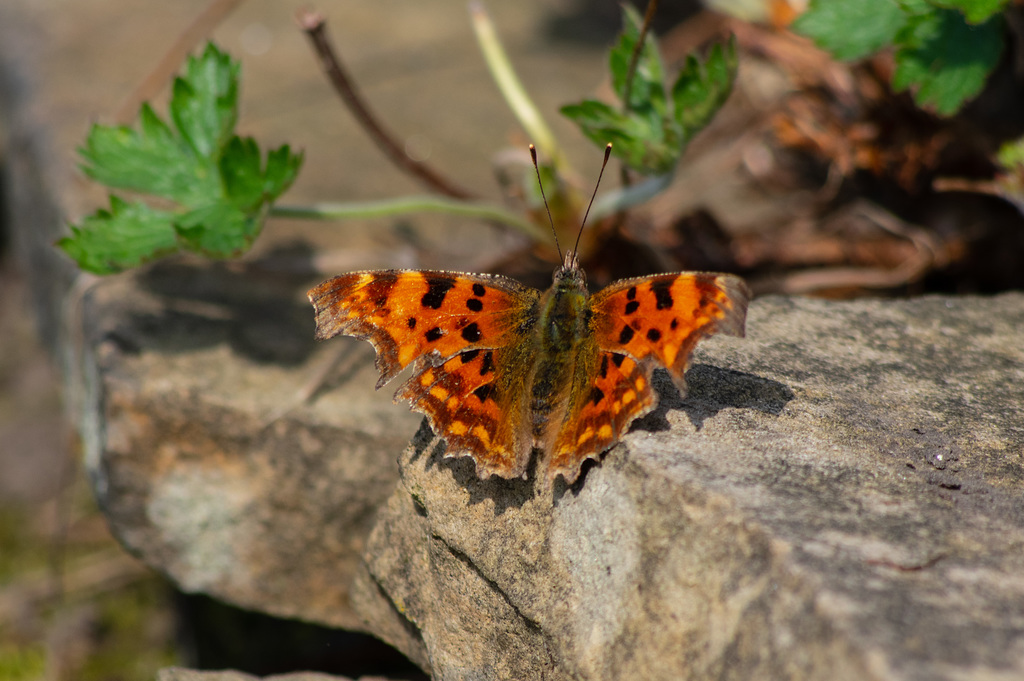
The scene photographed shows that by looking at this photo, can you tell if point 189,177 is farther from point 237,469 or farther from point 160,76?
point 160,76

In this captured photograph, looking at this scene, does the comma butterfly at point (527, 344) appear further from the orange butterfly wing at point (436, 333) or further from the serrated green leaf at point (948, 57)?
the serrated green leaf at point (948, 57)

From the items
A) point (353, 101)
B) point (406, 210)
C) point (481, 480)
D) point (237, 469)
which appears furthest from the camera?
point (406, 210)

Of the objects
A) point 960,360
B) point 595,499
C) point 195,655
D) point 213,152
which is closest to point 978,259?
point 960,360

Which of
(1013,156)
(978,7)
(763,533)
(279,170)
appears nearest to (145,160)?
(279,170)

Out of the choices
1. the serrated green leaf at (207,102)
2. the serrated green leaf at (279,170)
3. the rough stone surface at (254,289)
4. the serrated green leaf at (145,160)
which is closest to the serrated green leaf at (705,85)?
the serrated green leaf at (279,170)

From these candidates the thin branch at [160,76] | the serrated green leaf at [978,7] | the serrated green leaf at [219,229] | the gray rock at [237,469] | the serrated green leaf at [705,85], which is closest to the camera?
the serrated green leaf at [978,7]
